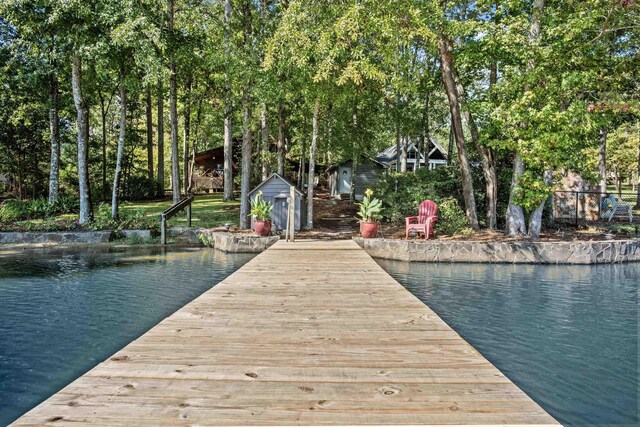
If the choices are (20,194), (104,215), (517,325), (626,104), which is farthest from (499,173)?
(20,194)

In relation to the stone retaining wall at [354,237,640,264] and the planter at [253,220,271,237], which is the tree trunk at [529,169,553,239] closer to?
the stone retaining wall at [354,237,640,264]

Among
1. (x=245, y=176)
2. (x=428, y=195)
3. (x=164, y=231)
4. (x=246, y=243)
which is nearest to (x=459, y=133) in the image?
(x=428, y=195)

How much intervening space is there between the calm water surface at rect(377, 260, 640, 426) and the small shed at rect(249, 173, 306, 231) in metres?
4.27

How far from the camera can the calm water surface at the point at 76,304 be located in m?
3.69

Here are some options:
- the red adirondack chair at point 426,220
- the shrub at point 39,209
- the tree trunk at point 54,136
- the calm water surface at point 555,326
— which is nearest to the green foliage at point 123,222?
the shrub at point 39,209

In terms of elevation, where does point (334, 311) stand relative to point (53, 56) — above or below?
below

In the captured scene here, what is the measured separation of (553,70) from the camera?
10289mm

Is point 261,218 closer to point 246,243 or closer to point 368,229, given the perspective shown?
point 246,243

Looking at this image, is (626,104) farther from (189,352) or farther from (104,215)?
(104,215)

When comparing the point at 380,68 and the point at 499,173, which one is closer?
the point at 380,68

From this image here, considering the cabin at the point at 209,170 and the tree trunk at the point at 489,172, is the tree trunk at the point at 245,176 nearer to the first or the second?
the tree trunk at the point at 489,172

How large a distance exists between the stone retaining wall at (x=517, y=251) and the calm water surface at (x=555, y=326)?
2.21 feet

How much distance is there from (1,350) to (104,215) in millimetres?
10025

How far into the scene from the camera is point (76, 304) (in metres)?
5.86
